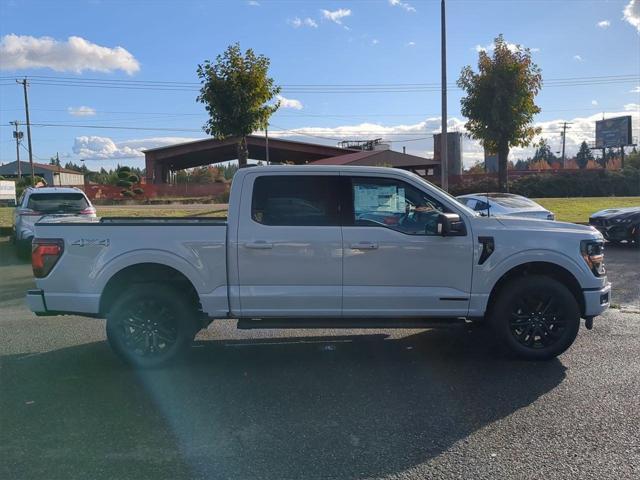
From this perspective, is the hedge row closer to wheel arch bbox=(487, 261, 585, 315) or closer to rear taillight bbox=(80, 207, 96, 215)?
rear taillight bbox=(80, 207, 96, 215)

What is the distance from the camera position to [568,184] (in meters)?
44.0

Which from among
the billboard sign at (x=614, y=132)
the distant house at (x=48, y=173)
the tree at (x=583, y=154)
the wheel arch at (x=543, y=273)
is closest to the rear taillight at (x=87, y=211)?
the wheel arch at (x=543, y=273)

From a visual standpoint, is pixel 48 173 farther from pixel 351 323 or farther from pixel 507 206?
pixel 351 323

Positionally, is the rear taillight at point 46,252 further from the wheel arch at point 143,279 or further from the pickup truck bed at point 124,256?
the wheel arch at point 143,279

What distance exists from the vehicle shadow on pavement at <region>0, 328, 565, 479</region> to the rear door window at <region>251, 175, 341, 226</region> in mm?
1466

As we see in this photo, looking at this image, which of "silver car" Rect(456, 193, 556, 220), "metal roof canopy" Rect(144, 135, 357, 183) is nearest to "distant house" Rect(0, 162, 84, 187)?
"metal roof canopy" Rect(144, 135, 357, 183)

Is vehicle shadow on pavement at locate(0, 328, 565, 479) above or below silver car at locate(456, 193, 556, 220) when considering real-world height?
below

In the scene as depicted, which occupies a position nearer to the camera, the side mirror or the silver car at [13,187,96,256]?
the side mirror

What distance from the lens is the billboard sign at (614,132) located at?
62000 millimetres

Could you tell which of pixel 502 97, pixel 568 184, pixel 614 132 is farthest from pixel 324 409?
pixel 614 132

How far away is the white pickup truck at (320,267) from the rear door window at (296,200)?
0.01 m

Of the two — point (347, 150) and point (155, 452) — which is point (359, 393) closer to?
point (155, 452)

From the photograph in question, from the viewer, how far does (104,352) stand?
6.09 metres

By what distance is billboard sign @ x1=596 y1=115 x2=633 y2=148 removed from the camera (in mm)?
62000
